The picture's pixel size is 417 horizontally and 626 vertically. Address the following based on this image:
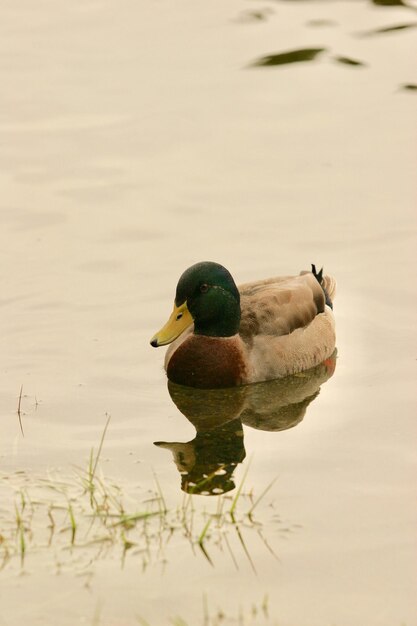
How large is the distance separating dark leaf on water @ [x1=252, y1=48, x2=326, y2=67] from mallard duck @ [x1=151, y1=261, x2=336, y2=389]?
598 cm

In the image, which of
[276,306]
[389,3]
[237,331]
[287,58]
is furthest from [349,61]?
[237,331]

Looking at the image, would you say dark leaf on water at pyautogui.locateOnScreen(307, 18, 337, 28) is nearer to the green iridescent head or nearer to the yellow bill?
the green iridescent head

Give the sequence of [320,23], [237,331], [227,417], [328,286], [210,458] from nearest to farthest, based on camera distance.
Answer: [210,458] → [227,417] → [237,331] → [328,286] → [320,23]

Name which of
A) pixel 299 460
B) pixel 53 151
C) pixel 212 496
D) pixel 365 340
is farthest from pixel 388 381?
pixel 53 151

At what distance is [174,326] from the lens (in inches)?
422

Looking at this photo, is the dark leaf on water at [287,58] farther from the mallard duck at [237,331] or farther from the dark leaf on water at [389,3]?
the mallard duck at [237,331]

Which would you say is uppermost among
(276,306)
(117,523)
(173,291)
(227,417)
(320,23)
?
(320,23)

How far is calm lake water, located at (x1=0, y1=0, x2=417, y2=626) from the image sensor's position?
7.45 metres

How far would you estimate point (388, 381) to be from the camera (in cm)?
1057

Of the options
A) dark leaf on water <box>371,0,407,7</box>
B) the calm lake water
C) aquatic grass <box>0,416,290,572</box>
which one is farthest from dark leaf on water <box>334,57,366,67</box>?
aquatic grass <box>0,416,290,572</box>

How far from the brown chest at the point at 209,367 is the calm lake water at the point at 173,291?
0.63 feet

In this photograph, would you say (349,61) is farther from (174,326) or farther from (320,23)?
(174,326)

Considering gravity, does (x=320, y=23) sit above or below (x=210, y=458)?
above

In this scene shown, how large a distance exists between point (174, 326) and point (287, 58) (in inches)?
275
